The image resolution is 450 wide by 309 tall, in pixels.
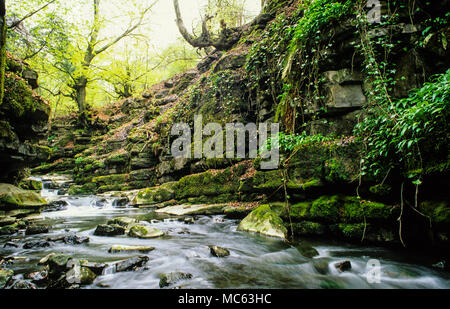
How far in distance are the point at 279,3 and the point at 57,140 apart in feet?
62.4

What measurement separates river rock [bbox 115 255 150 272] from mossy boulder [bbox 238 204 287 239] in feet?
7.88

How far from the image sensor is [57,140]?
16766mm

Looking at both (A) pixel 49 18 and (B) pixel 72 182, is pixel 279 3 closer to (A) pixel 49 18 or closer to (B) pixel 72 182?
(A) pixel 49 18

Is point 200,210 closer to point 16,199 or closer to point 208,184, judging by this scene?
point 208,184

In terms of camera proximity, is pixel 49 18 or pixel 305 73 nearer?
pixel 305 73

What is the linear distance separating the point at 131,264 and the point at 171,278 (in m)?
0.80

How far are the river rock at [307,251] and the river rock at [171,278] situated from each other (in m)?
1.92

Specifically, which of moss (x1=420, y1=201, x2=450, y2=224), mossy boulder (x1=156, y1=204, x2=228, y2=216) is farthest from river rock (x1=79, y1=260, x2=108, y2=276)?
moss (x1=420, y1=201, x2=450, y2=224)

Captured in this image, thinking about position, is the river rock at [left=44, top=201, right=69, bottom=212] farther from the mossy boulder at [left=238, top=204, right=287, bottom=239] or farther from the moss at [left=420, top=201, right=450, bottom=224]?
the moss at [left=420, top=201, right=450, bottom=224]

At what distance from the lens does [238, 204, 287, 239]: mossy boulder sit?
422cm

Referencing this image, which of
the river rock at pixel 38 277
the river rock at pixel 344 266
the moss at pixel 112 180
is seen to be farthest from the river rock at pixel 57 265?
the moss at pixel 112 180

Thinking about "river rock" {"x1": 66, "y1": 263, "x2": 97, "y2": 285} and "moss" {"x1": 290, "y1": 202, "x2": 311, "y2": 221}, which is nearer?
"river rock" {"x1": 66, "y1": 263, "x2": 97, "y2": 285}
